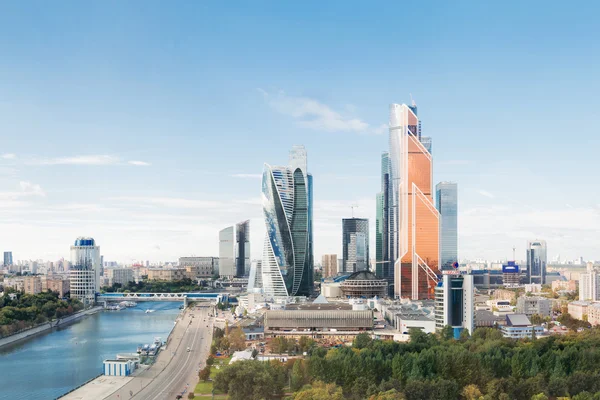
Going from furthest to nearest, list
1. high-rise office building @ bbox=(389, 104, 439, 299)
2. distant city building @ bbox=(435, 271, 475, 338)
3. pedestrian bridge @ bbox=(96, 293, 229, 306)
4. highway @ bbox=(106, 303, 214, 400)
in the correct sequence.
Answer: pedestrian bridge @ bbox=(96, 293, 229, 306)
high-rise office building @ bbox=(389, 104, 439, 299)
distant city building @ bbox=(435, 271, 475, 338)
highway @ bbox=(106, 303, 214, 400)

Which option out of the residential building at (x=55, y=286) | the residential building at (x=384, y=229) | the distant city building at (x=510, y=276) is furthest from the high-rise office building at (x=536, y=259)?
the residential building at (x=55, y=286)

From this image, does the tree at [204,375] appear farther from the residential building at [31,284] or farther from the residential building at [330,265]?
the residential building at [330,265]

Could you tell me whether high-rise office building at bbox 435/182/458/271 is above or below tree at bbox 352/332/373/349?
above

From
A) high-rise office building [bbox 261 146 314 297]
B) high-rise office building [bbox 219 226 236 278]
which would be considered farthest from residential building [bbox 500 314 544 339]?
high-rise office building [bbox 219 226 236 278]

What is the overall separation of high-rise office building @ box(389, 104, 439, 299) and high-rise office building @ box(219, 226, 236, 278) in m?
42.1

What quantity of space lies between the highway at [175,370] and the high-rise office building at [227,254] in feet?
169

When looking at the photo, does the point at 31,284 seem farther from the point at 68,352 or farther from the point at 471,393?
the point at 471,393

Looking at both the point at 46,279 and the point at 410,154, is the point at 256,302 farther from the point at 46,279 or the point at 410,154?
the point at 46,279

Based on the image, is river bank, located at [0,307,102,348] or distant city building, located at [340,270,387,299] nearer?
river bank, located at [0,307,102,348]

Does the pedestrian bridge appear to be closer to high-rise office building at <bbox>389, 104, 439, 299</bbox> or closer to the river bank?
the river bank

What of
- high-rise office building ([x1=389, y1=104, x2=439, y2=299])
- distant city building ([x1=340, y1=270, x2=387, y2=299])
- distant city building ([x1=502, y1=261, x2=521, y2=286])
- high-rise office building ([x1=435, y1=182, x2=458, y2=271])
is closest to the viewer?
high-rise office building ([x1=389, y1=104, x2=439, y2=299])

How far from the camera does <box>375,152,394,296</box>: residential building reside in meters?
62.5

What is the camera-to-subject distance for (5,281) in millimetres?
53344

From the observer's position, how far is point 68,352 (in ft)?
86.8
